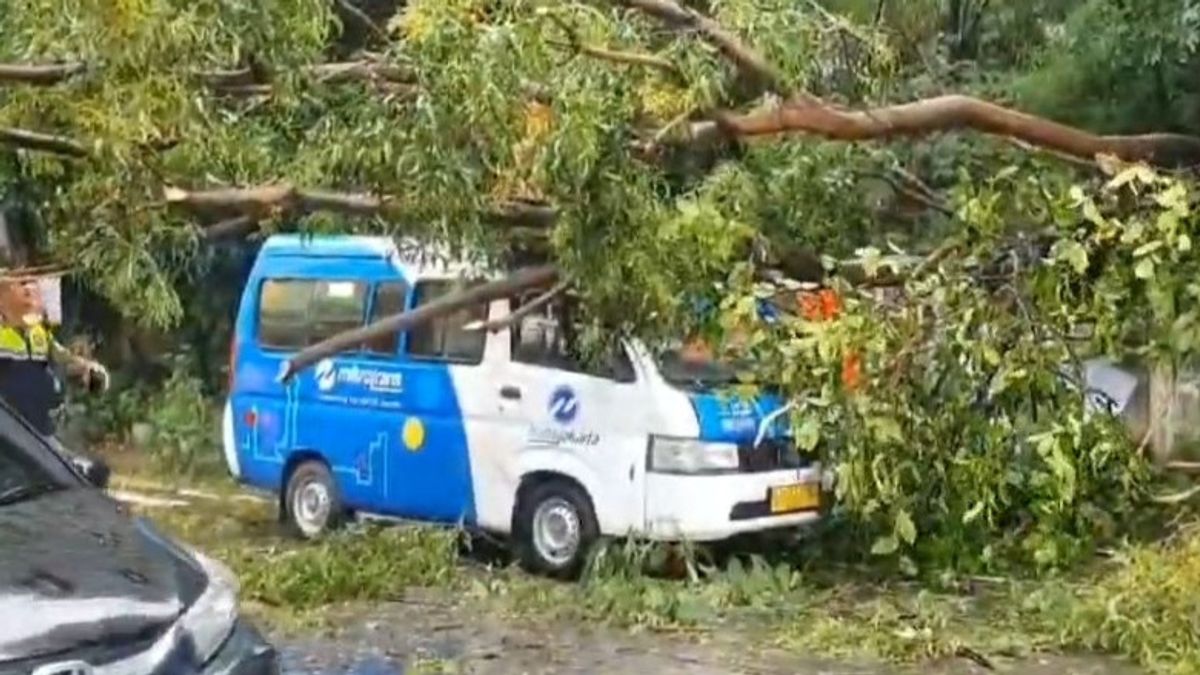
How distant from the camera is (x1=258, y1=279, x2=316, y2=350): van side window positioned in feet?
40.0

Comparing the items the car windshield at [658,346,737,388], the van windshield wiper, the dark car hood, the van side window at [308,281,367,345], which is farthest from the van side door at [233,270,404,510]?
the dark car hood

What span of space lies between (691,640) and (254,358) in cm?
443

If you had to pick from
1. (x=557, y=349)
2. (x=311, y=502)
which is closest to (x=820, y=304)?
(x=557, y=349)

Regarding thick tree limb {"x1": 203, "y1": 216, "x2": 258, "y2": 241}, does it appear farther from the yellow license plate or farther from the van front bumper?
Result: the yellow license plate

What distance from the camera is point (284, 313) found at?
1233 centimetres

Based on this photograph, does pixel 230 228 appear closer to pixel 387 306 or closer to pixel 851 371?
pixel 387 306

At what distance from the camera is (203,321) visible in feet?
57.2

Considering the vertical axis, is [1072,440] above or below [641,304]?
below

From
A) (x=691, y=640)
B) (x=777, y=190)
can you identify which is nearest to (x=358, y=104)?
(x=777, y=190)

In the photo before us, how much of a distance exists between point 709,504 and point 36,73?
13.2 ft

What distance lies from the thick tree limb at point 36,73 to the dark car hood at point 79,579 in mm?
2617

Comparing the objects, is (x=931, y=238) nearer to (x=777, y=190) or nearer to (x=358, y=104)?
(x=777, y=190)

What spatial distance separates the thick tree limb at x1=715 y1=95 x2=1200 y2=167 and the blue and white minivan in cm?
137

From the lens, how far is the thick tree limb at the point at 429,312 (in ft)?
31.4
